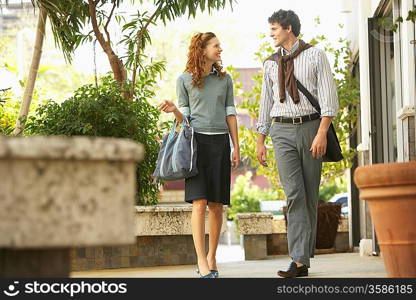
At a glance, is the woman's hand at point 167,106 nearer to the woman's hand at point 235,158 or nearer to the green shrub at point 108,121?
the woman's hand at point 235,158

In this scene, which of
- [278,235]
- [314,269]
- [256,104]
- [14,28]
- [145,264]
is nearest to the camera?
[314,269]

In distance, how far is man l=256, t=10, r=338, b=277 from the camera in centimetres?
589

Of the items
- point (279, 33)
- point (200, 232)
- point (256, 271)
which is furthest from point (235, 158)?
point (256, 271)

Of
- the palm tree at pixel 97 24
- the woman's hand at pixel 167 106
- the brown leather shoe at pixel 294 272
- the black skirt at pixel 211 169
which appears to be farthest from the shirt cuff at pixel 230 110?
the palm tree at pixel 97 24

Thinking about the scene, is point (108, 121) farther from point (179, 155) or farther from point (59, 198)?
point (59, 198)

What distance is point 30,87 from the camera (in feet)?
33.1

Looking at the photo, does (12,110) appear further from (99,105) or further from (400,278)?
(400,278)

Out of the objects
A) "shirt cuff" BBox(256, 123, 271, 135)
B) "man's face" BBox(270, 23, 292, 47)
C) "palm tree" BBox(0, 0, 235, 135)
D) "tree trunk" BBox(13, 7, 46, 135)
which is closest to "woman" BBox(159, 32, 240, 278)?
"shirt cuff" BBox(256, 123, 271, 135)

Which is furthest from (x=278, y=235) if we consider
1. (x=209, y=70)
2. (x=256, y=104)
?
(x=209, y=70)

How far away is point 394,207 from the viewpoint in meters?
Answer: 4.38

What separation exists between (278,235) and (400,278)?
6490mm

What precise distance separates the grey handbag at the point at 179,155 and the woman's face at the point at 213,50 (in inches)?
18.9

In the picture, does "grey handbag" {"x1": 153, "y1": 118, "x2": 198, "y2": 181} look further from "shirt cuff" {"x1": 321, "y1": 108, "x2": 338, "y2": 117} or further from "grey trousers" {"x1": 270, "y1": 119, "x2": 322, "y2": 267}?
"shirt cuff" {"x1": 321, "y1": 108, "x2": 338, "y2": 117}

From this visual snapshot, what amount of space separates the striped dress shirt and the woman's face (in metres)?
0.38
